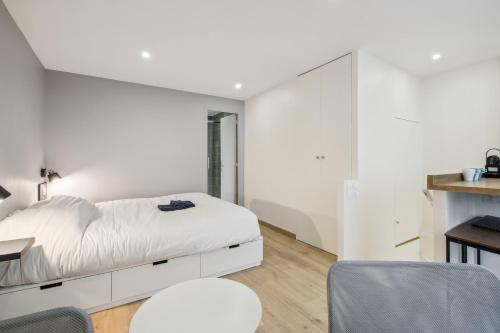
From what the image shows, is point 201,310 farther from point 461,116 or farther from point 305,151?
point 461,116

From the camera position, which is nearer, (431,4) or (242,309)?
(242,309)

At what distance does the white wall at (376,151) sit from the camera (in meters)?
2.69

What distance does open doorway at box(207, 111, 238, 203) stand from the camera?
4953 millimetres

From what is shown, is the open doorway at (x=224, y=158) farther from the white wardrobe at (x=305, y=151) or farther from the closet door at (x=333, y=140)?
the closet door at (x=333, y=140)

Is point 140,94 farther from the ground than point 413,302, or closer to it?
farther from the ground

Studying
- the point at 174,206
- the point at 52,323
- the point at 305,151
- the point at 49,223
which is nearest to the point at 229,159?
the point at 305,151

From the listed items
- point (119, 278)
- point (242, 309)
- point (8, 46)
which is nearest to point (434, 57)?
point (242, 309)

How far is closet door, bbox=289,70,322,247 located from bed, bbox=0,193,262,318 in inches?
41.5

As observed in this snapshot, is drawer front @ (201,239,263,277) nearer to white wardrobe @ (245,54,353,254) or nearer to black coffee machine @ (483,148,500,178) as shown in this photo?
white wardrobe @ (245,54,353,254)

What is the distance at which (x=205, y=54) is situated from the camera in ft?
9.18

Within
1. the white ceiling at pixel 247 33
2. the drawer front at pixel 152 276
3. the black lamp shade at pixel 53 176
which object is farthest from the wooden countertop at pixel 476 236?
the black lamp shade at pixel 53 176

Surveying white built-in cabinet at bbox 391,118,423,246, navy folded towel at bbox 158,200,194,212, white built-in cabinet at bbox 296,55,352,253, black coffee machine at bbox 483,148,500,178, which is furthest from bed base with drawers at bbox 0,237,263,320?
black coffee machine at bbox 483,148,500,178

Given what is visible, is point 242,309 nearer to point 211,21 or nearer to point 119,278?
point 119,278

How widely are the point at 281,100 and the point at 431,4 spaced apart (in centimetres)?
219
